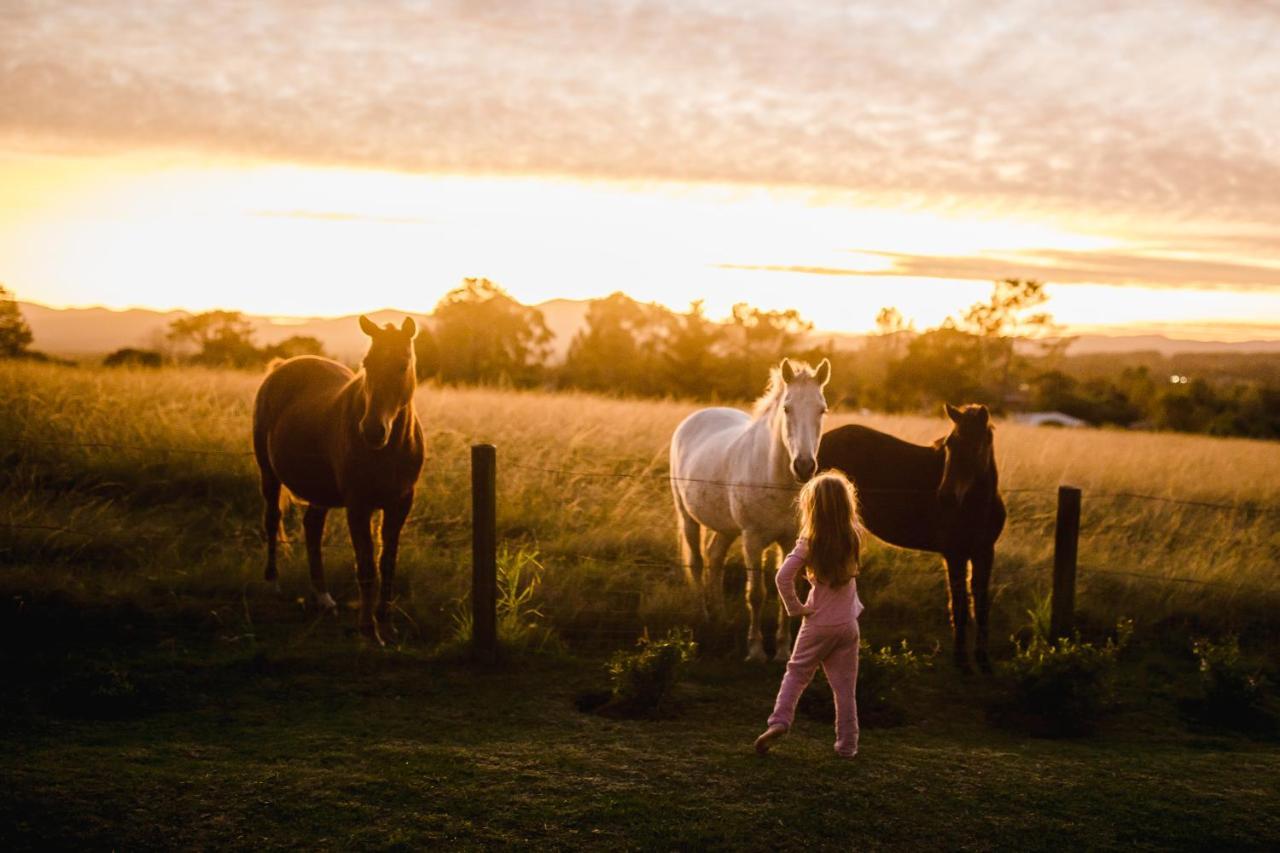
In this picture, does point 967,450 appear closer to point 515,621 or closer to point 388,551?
point 515,621

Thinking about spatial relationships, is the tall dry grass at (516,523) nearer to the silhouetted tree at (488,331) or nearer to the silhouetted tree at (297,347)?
the silhouetted tree at (297,347)

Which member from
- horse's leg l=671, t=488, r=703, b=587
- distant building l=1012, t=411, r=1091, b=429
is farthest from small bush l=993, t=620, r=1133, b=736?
distant building l=1012, t=411, r=1091, b=429

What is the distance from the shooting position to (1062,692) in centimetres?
555

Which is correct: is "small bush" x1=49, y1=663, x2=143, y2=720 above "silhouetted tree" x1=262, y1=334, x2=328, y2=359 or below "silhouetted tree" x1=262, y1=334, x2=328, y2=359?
below

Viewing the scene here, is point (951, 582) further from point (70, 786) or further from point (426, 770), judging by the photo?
point (70, 786)

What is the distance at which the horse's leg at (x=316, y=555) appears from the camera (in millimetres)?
7133

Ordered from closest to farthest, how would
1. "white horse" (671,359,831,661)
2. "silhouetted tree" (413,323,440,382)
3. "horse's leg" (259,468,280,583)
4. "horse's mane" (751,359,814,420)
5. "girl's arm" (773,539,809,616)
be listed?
1. "girl's arm" (773,539,809,616)
2. "white horse" (671,359,831,661)
3. "horse's mane" (751,359,814,420)
4. "horse's leg" (259,468,280,583)
5. "silhouetted tree" (413,323,440,382)

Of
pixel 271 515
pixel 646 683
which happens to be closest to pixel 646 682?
pixel 646 683

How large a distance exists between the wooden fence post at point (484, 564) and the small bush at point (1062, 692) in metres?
3.29

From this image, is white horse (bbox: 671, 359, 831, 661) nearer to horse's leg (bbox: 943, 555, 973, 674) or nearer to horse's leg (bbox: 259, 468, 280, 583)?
horse's leg (bbox: 943, 555, 973, 674)

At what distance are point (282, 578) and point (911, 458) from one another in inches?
208

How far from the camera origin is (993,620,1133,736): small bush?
18.1ft

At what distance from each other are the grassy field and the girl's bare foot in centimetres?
8

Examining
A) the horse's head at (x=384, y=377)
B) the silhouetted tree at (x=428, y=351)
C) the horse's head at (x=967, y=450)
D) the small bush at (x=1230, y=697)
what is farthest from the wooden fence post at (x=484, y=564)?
the silhouetted tree at (x=428, y=351)
